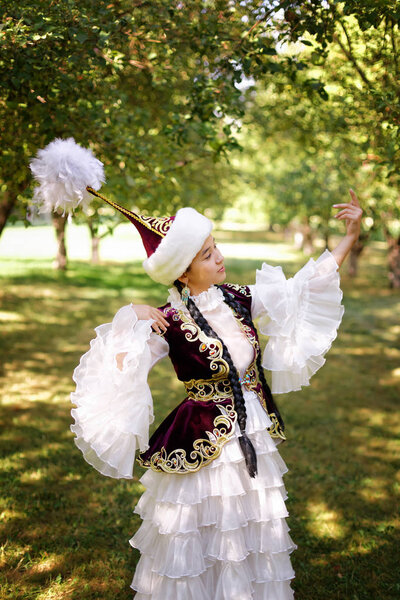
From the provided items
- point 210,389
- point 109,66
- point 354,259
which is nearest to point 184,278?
point 210,389

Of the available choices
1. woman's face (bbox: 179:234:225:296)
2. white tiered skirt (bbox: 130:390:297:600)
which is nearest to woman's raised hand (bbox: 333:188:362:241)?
woman's face (bbox: 179:234:225:296)

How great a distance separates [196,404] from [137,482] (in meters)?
2.35

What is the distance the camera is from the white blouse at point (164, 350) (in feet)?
8.37

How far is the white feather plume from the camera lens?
2.61 metres

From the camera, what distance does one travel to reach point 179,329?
8.77 ft

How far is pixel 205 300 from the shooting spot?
2760 mm

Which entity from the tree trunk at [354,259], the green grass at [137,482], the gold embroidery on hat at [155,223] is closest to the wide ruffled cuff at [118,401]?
the gold embroidery on hat at [155,223]

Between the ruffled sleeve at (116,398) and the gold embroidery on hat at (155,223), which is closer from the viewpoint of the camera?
the ruffled sleeve at (116,398)

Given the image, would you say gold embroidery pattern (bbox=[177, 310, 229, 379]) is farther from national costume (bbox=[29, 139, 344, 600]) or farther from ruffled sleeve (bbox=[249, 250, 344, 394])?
ruffled sleeve (bbox=[249, 250, 344, 394])

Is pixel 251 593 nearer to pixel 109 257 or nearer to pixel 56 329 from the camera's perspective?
pixel 56 329

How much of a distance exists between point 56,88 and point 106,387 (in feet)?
7.83

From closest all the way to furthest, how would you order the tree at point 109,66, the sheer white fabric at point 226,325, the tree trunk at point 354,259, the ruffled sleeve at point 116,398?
the ruffled sleeve at point 116,398
the sheer white fabric at point 226,325
the tree at point 109,66
the tree trunk at point 354,259

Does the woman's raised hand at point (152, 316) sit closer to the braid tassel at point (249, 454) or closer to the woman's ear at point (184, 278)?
the woman's ear at point (184, 278)

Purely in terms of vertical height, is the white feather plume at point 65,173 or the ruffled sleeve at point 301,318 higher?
the white feather plume at point 65,173
